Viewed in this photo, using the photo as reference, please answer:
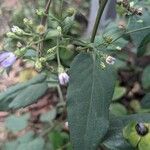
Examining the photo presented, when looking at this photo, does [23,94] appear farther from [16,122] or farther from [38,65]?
[16,122]

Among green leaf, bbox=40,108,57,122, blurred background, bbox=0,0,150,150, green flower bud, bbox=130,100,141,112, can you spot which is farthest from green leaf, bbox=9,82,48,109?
green flower bud, bbox=130,100,141,112

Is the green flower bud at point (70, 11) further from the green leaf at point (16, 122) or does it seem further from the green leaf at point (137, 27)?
the green leaf at point (16, 122)

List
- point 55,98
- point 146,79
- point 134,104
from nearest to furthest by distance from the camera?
point 146,79
point 134,104
point 55,98

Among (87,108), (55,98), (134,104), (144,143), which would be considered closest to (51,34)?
(87,108)

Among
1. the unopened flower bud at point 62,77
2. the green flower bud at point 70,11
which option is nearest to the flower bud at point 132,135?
the unopened flower bud at point 62,77

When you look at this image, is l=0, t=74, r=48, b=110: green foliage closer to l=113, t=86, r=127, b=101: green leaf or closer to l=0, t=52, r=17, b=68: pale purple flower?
l=0, t=52, r=17, b=68: pale purple flower

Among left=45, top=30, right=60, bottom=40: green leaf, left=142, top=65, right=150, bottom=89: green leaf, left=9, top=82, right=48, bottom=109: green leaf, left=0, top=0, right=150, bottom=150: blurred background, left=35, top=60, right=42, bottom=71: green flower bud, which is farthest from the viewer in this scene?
left=142, top=65, right=150, bottom=89: green leaf
